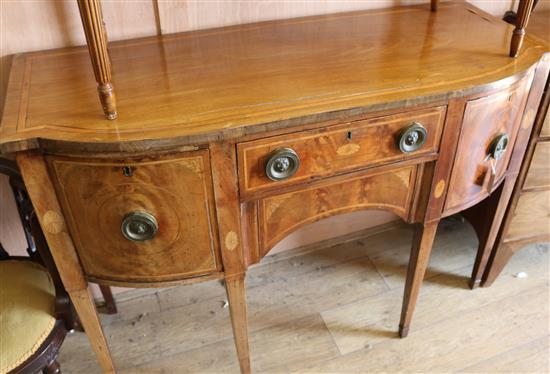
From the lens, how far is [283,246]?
1.79m

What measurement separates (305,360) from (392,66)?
888 millimetres

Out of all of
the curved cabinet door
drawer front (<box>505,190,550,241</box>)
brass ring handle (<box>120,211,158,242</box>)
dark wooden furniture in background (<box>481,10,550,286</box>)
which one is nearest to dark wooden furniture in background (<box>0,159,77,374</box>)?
brass ring handle (<box>120,211,158,242</box>)

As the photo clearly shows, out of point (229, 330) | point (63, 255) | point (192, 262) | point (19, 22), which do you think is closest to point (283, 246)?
point (229, 330)

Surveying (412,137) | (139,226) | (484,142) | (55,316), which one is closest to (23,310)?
(55,316)

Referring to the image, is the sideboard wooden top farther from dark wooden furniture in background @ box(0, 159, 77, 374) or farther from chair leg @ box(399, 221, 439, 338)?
chair leg @ box(399, 221, 439, 338)

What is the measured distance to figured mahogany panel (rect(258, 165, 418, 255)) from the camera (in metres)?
1.04

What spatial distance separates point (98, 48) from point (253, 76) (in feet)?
1.10

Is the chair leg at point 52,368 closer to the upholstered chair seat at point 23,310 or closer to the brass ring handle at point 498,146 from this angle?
the upholstered chair seat at point 23,310

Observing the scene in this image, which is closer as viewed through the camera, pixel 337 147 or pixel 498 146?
pixel 337 147

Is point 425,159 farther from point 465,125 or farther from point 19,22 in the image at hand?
point 19,22

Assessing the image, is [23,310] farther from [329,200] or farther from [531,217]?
[531,217]

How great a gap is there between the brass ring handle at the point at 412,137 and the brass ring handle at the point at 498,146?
0.22m

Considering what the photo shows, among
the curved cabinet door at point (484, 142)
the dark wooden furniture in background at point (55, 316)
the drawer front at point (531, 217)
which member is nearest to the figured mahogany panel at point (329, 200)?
the curved cabinet door at point (484, 142)

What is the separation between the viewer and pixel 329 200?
3.56 ft
